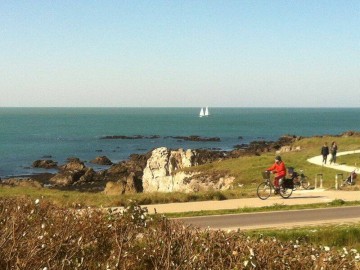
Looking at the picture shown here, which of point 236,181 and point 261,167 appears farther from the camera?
point 261,167

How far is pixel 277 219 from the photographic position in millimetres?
17719

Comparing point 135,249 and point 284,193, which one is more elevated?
point 135,249

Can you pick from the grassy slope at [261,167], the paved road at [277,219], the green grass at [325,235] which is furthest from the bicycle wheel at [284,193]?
the green grass at [325,235]

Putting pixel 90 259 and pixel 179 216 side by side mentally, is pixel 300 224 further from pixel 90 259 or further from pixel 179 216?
pixel 90 259

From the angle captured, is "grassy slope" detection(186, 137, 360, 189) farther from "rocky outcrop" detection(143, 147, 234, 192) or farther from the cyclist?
the cyclist

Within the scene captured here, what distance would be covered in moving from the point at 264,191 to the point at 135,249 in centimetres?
1678

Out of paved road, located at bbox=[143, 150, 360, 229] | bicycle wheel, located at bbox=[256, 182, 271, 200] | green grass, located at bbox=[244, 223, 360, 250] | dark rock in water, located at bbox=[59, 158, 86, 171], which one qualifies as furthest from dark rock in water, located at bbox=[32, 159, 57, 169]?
green grass, located at bbox=[244, 223, 360, 250]

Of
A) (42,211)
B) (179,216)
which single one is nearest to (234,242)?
(42,211)

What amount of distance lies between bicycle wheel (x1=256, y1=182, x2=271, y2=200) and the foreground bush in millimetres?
14709

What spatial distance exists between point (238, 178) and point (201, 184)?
3686 millimetres

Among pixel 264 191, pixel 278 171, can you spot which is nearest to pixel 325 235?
pixel 278 171

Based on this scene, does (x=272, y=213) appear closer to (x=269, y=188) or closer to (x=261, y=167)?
(x=269, y=188)

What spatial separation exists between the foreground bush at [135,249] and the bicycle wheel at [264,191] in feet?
48.3

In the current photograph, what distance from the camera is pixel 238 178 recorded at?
122ft
